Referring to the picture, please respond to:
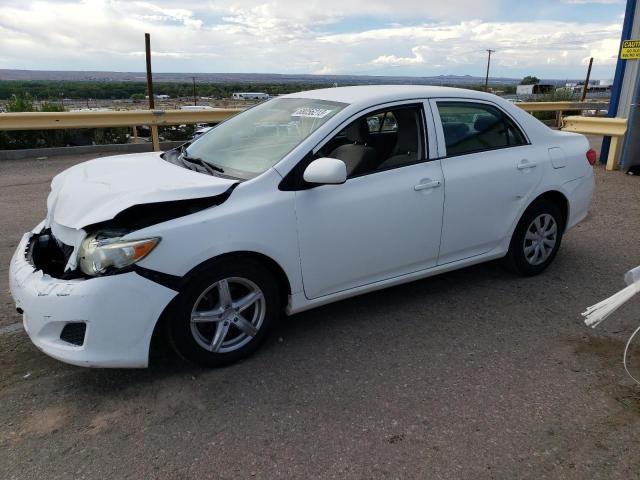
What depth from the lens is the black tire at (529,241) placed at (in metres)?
4.56

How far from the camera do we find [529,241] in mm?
4656

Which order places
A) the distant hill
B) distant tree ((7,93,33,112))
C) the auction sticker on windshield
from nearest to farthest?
the auction sticker on windshield < distant tree ((7,93,33,112)) < the distant hill

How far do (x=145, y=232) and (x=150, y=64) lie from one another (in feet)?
36.7

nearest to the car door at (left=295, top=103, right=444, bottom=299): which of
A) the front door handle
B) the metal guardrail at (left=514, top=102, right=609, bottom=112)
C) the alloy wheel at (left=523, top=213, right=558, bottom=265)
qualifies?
the front door handle

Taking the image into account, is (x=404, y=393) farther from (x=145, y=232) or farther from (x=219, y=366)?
(x=145, y=232)

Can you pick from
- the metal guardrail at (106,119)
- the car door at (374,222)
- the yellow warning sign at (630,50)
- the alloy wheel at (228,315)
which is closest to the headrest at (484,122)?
the car door at (374,222)

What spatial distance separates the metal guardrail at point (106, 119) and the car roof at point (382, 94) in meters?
7.38

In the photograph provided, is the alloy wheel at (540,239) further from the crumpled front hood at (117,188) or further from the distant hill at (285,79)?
the distant hill at (285,79)

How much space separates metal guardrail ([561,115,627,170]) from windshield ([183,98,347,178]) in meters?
7.91

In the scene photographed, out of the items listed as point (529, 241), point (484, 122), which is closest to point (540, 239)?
point (529, 241)

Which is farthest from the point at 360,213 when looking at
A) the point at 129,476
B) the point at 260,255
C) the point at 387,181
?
the point at 129,476

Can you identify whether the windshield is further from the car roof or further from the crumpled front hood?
the crumpled front hood

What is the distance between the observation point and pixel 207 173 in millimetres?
3592

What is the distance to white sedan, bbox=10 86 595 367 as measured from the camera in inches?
114
